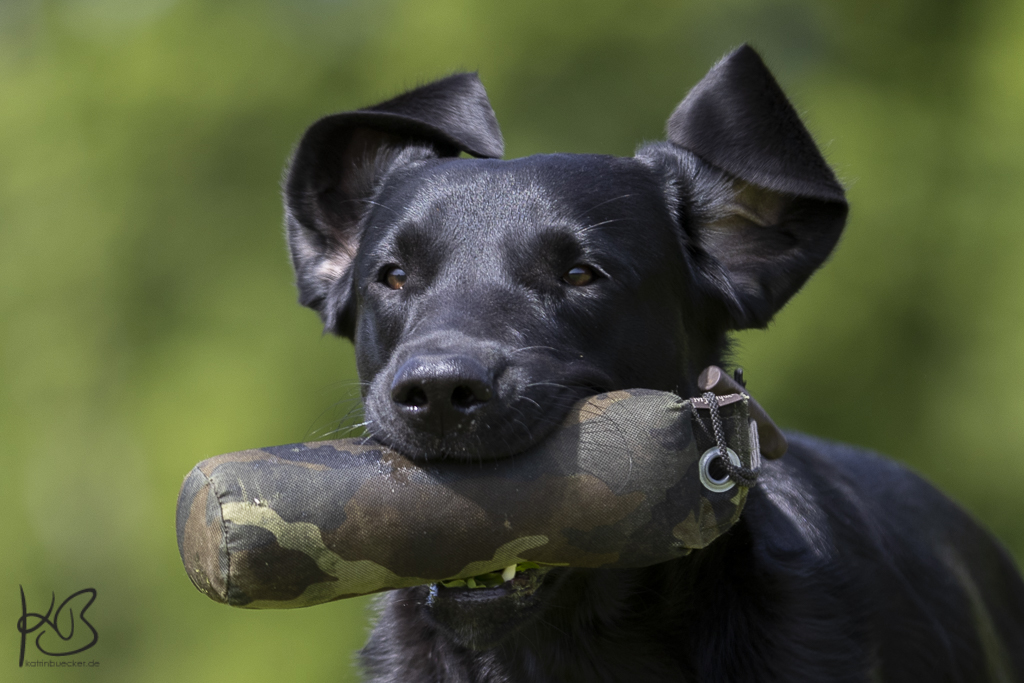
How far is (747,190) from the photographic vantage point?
383 centimetres

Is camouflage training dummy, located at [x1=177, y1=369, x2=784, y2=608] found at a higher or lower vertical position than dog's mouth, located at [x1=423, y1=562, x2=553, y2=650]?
higher

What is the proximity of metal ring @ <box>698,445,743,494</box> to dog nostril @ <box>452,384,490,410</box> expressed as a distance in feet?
1.88

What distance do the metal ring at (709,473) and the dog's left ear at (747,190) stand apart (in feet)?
3.41

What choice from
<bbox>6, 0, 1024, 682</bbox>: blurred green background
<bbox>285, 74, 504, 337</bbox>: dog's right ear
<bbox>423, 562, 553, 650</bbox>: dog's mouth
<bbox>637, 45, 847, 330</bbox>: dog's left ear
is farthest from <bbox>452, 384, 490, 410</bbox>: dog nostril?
<bbox>6, 0, 1024, 682</bbox>: blurred green background

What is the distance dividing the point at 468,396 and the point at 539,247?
0.79 metres

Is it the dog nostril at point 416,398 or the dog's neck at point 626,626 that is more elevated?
the dog nostril at point 416,398

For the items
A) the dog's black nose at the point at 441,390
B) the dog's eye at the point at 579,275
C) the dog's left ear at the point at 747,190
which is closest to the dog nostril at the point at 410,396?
the dog's black nose at the point at 441,390

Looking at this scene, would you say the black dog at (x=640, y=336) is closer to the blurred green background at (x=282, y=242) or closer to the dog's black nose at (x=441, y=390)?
the dog's black nose at (x=441, y=390)

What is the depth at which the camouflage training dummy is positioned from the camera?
8.26 ft

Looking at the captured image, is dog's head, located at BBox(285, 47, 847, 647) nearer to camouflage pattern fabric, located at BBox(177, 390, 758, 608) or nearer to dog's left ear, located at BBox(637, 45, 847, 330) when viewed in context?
dog's left ear, located at BBox(637, 45, 847, 330)

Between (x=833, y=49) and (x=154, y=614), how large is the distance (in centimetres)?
888

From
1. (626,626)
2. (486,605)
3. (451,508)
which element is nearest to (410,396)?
(451,508)

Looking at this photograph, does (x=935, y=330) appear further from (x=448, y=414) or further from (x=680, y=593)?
(x=448, y=414)

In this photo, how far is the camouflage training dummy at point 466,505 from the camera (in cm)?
252
